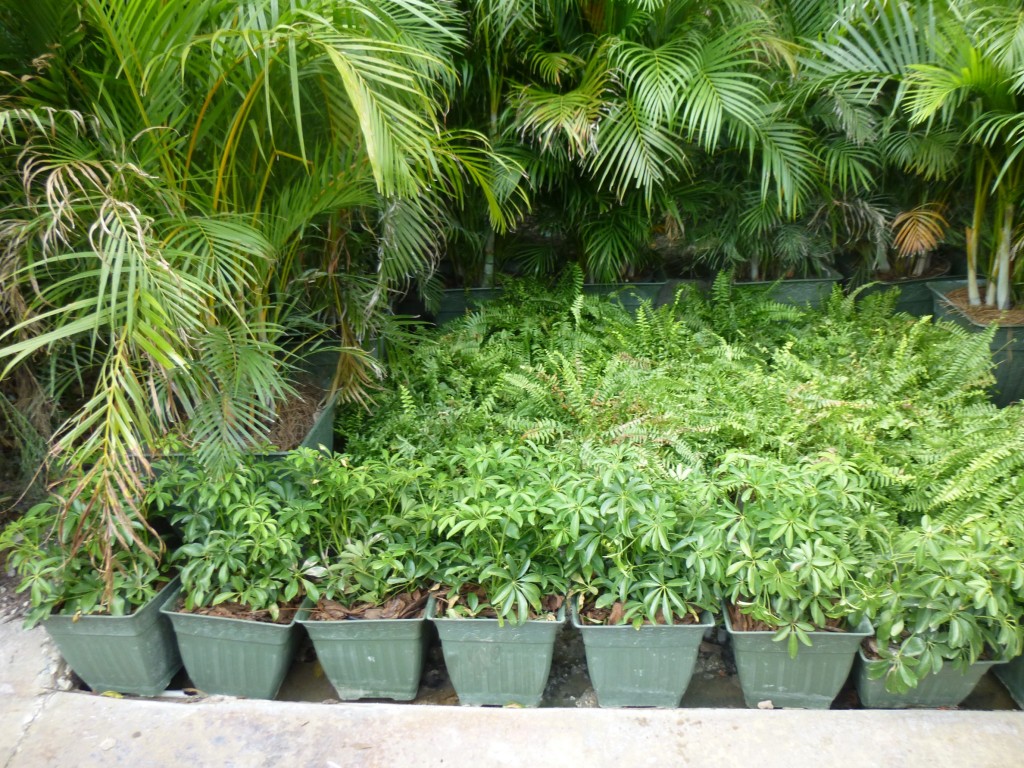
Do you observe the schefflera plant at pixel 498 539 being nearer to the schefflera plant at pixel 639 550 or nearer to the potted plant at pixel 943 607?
the schefflera plant at pixel 639 550

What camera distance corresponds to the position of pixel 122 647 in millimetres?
2264

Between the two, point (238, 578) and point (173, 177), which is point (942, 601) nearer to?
point (238, 578)

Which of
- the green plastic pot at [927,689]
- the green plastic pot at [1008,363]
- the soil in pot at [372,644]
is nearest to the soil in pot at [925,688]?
the green plastic pot at [927,689]

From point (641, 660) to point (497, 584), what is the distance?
47 centimetres

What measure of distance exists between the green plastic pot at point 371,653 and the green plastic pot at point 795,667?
0.93 meters

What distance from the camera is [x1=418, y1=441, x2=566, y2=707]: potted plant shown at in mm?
2141

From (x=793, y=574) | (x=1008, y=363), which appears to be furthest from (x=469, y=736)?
(x=1008, y=363)

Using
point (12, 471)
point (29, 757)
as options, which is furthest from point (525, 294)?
point (29, 757)

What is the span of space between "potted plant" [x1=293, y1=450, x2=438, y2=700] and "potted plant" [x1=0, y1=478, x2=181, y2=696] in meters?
0.47

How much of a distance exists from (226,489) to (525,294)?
2.20 metres

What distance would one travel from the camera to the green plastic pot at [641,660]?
214cm

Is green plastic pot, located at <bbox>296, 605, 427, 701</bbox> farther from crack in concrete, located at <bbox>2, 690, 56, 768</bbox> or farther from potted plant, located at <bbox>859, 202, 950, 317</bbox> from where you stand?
potted plant, located at <bbox>859, 202, 950, 317</bbox>

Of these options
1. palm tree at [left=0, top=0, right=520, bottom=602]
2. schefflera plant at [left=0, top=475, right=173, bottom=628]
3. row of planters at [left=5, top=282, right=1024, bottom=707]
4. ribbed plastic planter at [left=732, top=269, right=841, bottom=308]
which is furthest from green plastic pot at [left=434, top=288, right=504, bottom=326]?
schefflera plant at [left=0, top=475, right=173, bottom=628]

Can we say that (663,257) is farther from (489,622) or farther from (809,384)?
(489,622)
